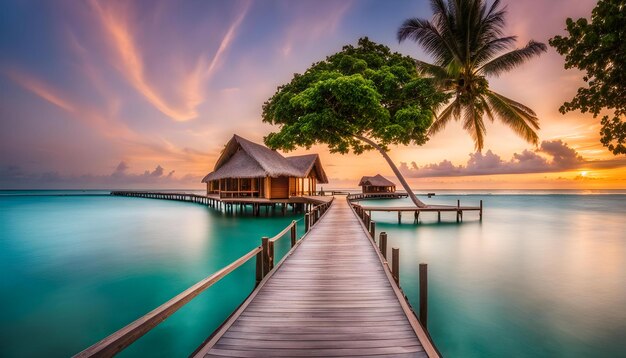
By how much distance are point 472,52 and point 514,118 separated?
12.1 feet

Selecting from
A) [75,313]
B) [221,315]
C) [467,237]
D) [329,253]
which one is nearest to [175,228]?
[75,313]

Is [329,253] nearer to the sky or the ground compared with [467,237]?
nearer to the sky

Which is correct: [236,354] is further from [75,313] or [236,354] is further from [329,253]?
[75,313]

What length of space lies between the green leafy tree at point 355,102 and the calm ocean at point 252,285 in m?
5.54

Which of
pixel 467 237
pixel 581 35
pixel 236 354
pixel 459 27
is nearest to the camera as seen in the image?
pixel 236 354

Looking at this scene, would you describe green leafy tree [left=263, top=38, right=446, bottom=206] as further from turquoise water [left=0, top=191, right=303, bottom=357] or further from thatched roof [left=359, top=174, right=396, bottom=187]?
thatched roof [left=359, top=174, right=396, bottom=187]

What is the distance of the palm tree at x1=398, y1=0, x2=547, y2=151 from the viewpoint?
1302cm

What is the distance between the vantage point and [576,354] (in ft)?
16.0

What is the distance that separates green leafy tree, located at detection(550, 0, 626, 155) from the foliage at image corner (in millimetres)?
7756

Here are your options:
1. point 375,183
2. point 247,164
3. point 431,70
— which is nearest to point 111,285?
point 247,164

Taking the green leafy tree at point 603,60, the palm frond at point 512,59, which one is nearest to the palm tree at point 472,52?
the palm frond at point 512,59

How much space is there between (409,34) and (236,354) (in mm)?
14925

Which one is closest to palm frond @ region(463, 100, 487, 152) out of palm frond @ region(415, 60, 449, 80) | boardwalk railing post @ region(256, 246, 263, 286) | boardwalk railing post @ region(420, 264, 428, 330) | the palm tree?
the palm tree

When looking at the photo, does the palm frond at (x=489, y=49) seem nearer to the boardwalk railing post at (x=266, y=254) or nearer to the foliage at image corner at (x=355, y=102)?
the foliage at image corner at (x=355, y=102)
